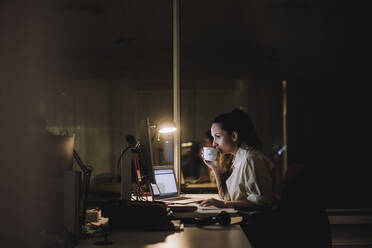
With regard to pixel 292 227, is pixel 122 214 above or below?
above

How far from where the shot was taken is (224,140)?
8.84ft

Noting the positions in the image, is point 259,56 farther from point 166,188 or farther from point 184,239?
point 184,239

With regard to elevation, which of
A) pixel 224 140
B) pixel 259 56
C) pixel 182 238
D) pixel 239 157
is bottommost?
pixel 182 238

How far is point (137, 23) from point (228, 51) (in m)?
1.81

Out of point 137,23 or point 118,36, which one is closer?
point 137,23

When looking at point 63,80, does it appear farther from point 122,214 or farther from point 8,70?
point 122,214

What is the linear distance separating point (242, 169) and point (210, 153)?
0.35 metres

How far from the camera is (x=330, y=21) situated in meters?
5.31

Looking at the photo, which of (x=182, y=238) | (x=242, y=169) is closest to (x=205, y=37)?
(x=242, y=169)

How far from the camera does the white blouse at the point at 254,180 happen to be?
2.40m

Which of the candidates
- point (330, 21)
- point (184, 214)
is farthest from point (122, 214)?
point (330, 21)

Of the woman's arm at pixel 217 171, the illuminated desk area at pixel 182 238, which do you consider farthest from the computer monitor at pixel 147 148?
the woman's arm at pixel 217 171

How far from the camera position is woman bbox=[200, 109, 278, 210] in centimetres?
237

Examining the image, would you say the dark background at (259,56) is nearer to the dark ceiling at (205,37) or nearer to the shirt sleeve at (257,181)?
the dark ceiling at (205,37)
